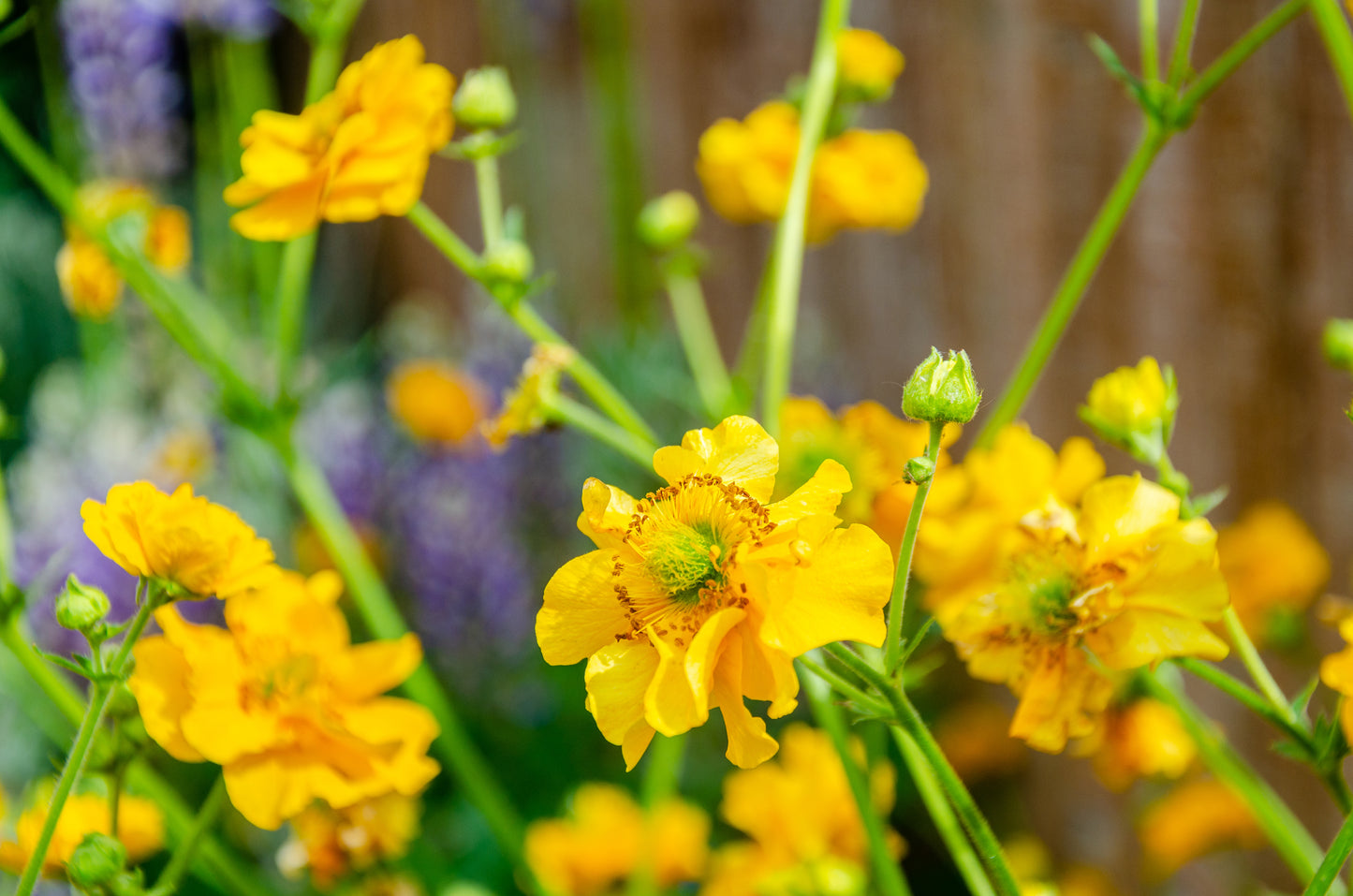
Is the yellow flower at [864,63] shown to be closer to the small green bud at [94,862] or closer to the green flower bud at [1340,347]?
the green flower bud at [1340,347]

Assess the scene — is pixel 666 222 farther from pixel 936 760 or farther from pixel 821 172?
pixel 936 760

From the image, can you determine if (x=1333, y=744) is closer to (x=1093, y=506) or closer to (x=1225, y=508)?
(x=1093, y=506)

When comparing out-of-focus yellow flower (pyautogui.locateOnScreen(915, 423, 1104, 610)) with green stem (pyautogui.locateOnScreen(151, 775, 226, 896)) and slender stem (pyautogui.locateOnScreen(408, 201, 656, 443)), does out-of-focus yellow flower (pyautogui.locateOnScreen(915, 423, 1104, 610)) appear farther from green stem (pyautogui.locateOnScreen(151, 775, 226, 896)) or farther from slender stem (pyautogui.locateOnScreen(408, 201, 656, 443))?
green stem (pyautogui.locateOnScreen(151, 775, 226, 896))

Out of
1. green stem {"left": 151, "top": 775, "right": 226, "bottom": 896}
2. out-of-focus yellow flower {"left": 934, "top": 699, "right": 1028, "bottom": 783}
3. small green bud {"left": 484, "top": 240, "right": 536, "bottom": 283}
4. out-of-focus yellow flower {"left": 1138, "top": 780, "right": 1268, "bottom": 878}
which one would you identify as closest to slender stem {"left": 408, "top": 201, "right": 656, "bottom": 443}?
small green bud {"left": 484, "top": 240, "right": 536, "bottom": 283}

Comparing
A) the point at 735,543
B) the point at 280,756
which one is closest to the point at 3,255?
the point at 280,756

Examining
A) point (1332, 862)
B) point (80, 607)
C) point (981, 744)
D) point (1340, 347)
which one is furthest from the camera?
point (981, 744)

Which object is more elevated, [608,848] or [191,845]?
[191,845]

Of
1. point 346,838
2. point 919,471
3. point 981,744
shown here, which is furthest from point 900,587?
point 981,744
